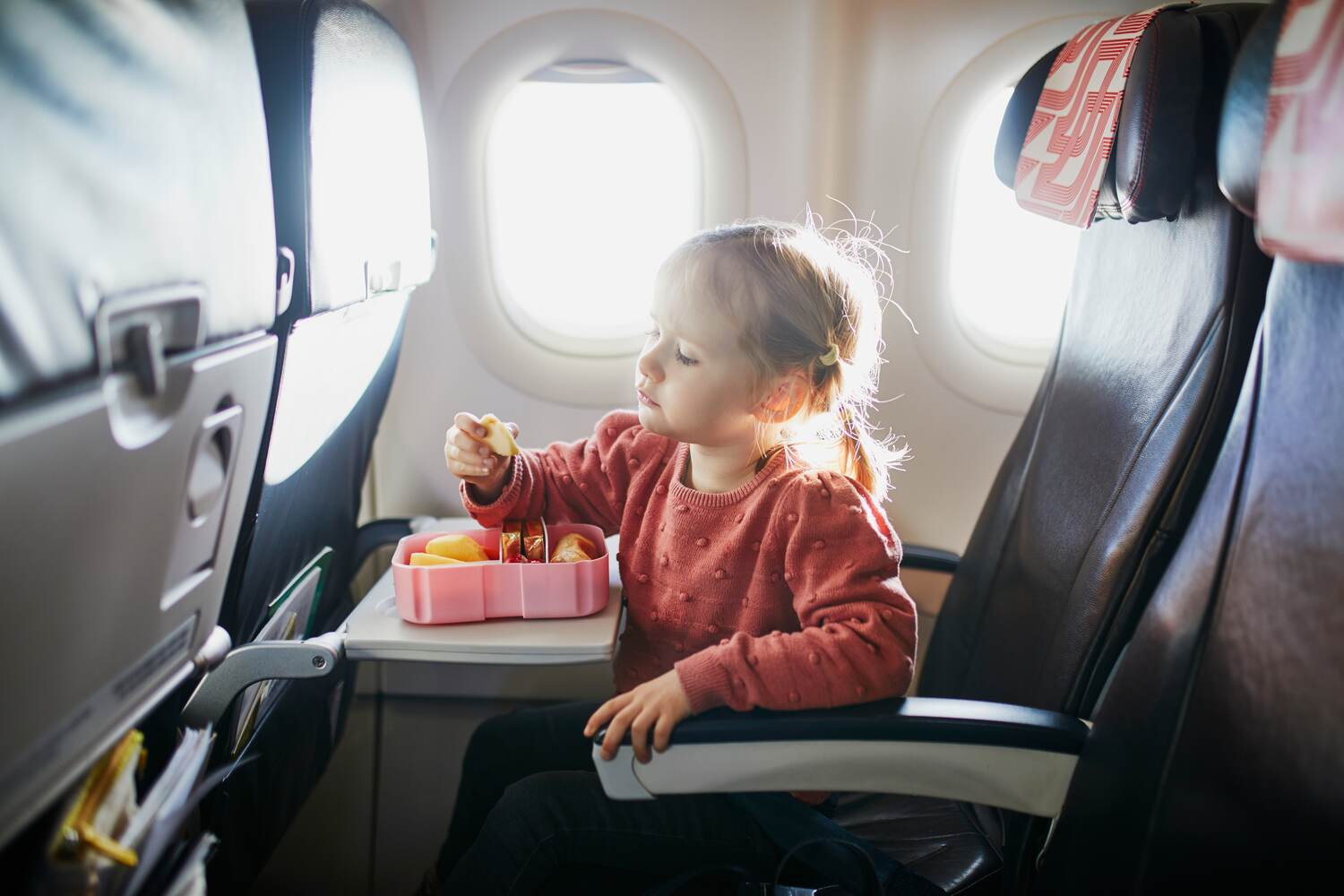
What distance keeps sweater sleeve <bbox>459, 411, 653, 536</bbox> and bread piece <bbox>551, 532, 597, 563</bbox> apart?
0.16m

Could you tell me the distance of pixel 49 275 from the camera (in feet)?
2.32

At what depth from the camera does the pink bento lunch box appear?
4.53 feet

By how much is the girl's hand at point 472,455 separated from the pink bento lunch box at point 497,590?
0.19 meters

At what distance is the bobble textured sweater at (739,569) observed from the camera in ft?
4.10

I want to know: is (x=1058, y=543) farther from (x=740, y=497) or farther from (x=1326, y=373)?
(x=1326, y=373)

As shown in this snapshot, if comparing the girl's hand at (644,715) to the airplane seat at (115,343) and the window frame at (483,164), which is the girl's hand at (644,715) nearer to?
the airplane seat at (115,343)

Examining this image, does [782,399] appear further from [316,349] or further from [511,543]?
[316,349]

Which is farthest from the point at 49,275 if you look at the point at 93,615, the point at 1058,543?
the point at 1058,543

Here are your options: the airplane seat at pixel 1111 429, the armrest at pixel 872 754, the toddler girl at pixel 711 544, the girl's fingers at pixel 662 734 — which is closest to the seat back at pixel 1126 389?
the airplane seat at pixel 1111 429

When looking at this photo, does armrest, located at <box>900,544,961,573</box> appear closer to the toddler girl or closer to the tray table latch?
the toddler girl

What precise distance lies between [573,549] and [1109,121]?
2.93 feet

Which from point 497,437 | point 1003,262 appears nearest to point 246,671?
point 497,437

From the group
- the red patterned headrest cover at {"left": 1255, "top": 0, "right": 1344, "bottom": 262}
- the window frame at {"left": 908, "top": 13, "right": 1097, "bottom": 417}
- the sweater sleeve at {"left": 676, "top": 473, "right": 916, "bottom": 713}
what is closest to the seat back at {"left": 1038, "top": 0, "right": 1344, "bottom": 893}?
the red patterned headrest cover at {"left": 1255, "top": 0, "right": 1344, "bottom": 262}

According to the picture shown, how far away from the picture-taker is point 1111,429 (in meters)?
1.42
